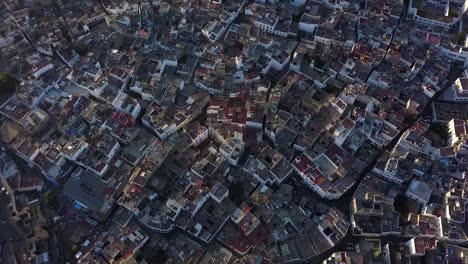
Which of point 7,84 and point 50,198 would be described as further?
point 7,84

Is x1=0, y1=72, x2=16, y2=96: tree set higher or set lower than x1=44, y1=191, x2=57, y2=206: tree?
higher

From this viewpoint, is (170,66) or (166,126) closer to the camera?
(166,126)

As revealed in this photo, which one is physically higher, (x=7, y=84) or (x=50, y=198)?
(x=7, y=84)

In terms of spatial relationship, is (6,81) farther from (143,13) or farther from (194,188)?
(194,188)

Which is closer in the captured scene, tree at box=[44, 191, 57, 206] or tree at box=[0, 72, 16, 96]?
tree at box=[44, 191, 57, 206]

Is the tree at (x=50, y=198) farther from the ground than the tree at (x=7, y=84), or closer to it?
closer to it

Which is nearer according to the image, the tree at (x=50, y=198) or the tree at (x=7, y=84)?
the tree at (x=50, y=198)

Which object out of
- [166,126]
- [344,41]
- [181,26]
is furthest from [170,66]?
[344,41]

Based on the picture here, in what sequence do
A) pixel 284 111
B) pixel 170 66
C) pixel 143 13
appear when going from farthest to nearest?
pixel 143 13 → pixel 170 66 → pixel 284 111
